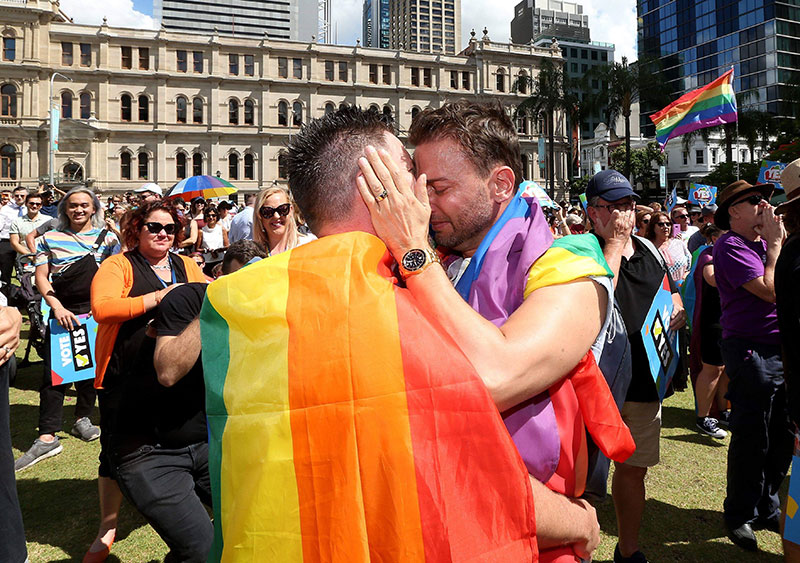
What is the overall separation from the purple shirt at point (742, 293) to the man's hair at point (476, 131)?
3.04m

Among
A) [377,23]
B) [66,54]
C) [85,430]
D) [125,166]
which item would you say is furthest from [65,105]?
[377,23]

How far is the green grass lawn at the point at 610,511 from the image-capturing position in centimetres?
381

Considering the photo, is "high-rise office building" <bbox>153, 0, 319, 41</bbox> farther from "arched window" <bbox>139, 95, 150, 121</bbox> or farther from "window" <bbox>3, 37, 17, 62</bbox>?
"arched window" <bbox>139, 95, 150, 121</bbox>

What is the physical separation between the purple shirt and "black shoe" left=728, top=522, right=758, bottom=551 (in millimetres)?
1284

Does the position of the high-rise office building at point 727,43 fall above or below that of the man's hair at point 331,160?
above

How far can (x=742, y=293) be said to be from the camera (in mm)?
4023

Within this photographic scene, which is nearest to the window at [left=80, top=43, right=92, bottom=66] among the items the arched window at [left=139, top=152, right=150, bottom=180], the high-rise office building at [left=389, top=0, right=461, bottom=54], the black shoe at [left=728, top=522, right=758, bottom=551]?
the arched window at [left=139, top=152, right=150, bottom=180]

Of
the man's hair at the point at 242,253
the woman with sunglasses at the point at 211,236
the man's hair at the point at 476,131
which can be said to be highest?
the woman with sunglasses at the point at 211,236

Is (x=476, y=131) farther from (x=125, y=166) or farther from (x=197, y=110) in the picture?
(x=197, y=110)

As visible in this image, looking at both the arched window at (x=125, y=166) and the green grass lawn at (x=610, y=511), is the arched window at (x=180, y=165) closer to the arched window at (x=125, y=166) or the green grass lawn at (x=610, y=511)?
the arched window at (x=125, y=166)

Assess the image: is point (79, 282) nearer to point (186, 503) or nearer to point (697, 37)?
point (186, 503)

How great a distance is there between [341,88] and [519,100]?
1792 centimetres

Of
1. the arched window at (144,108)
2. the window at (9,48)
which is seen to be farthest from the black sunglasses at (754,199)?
the window at (9,48)

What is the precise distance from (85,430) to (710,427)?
21.3 ft
